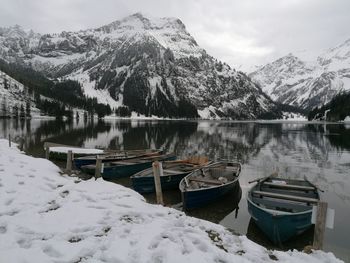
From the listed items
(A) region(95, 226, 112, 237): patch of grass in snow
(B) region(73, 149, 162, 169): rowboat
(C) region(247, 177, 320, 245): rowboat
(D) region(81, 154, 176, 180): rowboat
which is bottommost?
(D) region(81, 154, 176, 180): rowboat

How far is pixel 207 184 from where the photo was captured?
22688 mm

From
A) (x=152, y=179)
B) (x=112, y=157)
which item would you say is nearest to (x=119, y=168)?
(x=112, y=157)

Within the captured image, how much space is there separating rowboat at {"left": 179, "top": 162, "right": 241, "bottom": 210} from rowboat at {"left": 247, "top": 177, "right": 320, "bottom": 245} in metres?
2.57

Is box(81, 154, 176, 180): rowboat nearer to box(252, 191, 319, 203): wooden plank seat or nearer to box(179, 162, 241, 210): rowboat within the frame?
box(179, 162, 241, 210): rowboat

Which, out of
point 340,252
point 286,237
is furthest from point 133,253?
point 340,252

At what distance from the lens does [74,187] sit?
53.6 feet

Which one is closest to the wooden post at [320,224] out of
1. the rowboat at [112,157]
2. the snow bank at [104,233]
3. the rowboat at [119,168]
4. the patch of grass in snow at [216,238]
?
the snow bank at [104,233]

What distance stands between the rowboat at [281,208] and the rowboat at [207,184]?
8.42 ft

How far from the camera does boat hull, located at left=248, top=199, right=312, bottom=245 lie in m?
15.0

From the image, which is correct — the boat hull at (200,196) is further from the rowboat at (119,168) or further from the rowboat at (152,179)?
the rowboat at (119,168)

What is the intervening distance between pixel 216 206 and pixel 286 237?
259 inches

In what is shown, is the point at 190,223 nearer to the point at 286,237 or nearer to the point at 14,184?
the point at 286,237

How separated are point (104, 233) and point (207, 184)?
12823 mm

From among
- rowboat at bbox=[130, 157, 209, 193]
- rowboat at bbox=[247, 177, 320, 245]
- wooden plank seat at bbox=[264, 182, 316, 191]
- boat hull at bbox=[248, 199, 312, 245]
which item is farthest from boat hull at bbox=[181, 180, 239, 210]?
boat hull at bbox=[248, 199, 312, 245]
